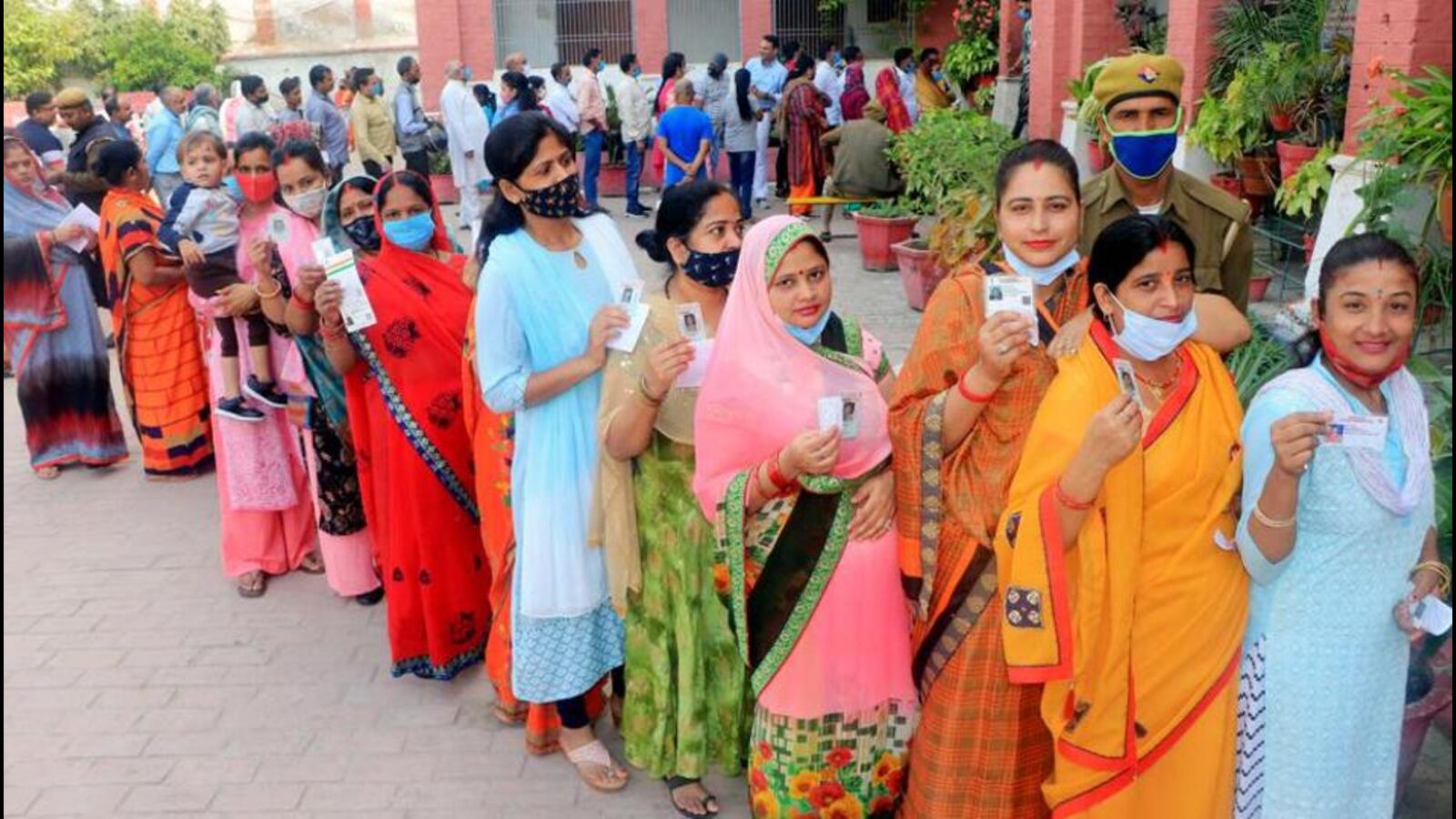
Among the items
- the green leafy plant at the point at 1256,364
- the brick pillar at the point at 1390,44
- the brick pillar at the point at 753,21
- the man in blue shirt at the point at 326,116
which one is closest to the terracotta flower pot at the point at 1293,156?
the brick pillar at the point at 1390,44

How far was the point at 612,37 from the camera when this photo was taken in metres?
20.4

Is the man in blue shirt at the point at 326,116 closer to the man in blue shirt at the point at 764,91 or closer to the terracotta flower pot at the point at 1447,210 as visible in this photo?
the man in blue shirt at the point at 764,91

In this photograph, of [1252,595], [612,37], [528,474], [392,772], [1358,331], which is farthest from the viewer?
[612,37]

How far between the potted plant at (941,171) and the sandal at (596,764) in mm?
5227

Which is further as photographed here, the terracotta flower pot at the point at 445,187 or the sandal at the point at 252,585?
the terracotta flower pot at the point at 445,187

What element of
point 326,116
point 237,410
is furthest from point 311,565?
point 326,116

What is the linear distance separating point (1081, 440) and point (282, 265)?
309 cm

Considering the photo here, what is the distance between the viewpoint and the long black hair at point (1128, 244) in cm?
254

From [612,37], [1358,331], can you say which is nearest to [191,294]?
[1358,331]

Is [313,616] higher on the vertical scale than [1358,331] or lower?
lower

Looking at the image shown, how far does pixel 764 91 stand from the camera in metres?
15.9

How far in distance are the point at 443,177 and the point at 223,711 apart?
41.2 feet

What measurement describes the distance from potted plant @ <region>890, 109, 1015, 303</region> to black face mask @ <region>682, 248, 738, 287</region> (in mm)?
5247

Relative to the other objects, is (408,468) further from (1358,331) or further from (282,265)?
(1358,331)
